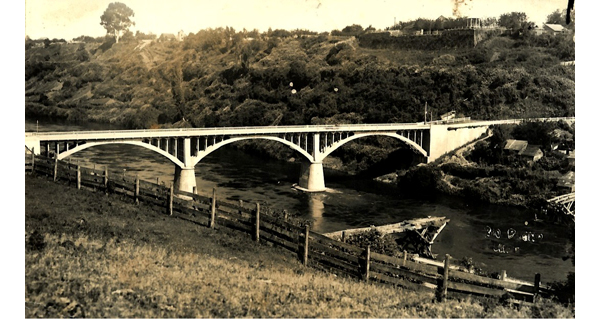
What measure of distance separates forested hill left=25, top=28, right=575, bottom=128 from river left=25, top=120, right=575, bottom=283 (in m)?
9.41

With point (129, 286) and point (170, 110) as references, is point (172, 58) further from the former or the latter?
point (129, 286)

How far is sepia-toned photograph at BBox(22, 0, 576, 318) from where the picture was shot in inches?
615

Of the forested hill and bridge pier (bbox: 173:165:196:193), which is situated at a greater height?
the forested hill

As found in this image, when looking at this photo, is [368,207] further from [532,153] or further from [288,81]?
[288,81]

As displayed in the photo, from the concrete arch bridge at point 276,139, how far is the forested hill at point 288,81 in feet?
27.4

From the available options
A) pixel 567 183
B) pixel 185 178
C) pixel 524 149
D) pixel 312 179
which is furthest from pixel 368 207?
pixel 185 178

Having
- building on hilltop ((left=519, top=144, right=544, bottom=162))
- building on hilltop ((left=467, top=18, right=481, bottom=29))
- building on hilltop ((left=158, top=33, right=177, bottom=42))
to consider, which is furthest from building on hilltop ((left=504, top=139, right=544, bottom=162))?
building on hilltop ((left=158, top=33, right=177, bottom=42))

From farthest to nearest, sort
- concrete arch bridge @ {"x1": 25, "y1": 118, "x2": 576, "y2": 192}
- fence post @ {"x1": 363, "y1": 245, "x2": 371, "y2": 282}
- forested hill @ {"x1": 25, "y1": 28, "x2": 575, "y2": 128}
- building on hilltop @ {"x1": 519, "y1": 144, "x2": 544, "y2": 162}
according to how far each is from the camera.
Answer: forested hill @ {"x1": 25, "y1": 28, "x2": 575, "y2": 128}, building on hilltop @ {"x1": 519, "y1": 144, "x2": 544, "y2": 162}, concrete arch bridge @ {"x1": 25, "y1": 118, "x2": 576, "y2": 192}, fence post @ {"x1": 363, "y1": 245, "x2": 371, "y2": 282}

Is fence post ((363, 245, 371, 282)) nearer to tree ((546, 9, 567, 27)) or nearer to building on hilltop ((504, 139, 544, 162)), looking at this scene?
tree ((546, 9, 567, 27))

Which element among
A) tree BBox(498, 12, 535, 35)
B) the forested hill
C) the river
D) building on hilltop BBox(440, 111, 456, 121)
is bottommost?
the river

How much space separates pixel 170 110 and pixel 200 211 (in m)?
73.6

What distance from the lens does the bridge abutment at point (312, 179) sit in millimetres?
54250

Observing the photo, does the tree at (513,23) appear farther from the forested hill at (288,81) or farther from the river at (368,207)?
the river at (368,207)

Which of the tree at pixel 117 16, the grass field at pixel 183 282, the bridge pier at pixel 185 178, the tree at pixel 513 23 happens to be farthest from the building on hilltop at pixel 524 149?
the grass field at pixel 183 282
